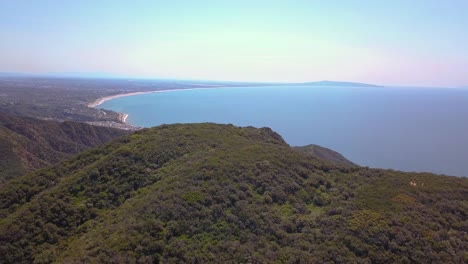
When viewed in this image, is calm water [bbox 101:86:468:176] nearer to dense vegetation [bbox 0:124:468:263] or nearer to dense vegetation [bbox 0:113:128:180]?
dense vegetation [bbox 0:113:128:180]

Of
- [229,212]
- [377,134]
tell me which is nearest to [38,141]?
[229,212]

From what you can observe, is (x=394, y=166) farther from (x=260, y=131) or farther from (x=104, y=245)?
(x=104, y=245)

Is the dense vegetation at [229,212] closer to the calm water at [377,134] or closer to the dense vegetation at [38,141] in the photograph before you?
the dense vegetation at [38,141]

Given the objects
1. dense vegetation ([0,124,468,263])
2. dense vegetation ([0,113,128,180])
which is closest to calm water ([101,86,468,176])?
dense vegetation ([0,113,128,180])

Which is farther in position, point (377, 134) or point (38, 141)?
point (377, 134)

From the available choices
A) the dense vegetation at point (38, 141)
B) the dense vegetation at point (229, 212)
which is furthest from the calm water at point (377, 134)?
the dense vegetation at point (229, 212)

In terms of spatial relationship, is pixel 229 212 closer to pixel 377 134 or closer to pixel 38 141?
pixel 38 141
